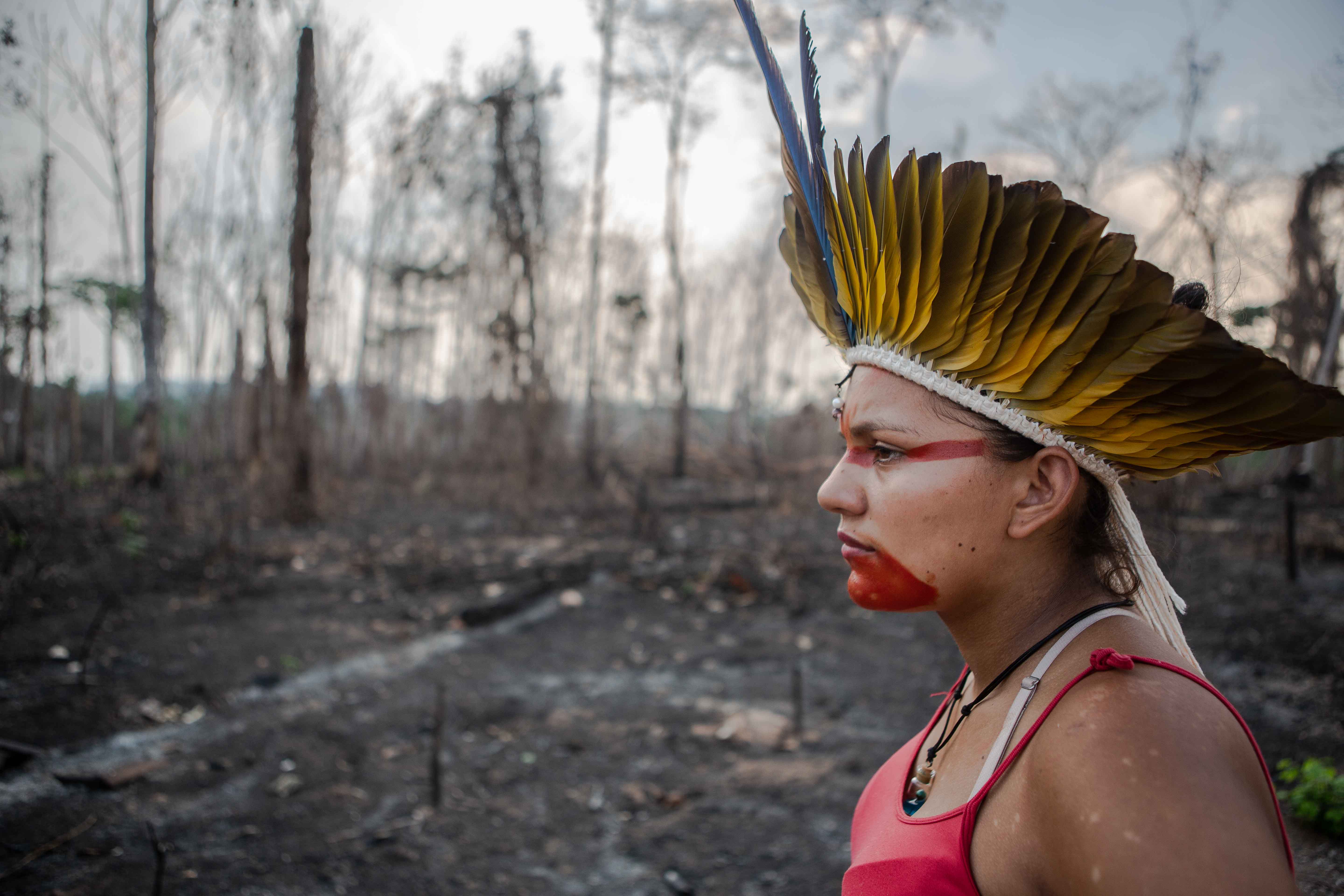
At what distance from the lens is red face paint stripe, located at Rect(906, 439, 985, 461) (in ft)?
3.94

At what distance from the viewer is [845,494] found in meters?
1.27

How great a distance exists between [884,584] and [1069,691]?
336 millimetres

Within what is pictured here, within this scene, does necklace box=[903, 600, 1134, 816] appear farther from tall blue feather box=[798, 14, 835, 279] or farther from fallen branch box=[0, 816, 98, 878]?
fallen branch box=[0, 816, 98, 878]

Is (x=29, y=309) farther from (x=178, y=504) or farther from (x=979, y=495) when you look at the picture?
(x=979, y=495)

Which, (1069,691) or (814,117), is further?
(814,117)

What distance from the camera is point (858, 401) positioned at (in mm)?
1327

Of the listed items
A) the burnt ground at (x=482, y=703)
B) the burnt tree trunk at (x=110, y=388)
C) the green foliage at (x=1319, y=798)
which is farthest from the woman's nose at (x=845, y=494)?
the burnt tree trunk at (x=110, y=388)

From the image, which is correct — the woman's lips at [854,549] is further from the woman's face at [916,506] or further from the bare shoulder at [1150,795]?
the bare shoulder at [1150,795]

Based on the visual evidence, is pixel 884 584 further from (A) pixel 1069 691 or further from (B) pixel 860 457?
(A) pixel 1069 691

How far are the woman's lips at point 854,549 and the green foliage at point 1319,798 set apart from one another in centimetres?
258

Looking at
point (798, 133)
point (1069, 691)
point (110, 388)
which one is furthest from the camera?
point (110, 388)

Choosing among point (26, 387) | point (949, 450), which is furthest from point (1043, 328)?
point (26, 387)


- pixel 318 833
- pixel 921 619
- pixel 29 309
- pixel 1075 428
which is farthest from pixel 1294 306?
pixel 29 309

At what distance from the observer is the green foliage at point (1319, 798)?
2525 mm
